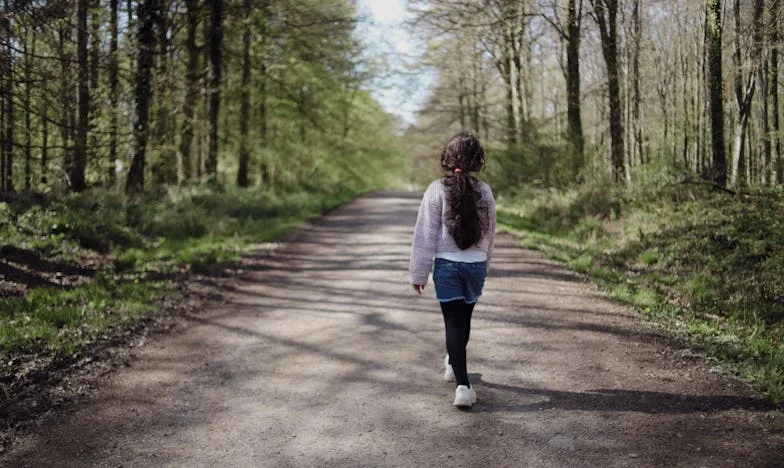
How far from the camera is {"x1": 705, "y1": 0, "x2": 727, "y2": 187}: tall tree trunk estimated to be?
10.6 m

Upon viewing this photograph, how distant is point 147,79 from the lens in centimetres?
1266

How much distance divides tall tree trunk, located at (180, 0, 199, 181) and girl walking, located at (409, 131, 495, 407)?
37.2 ft

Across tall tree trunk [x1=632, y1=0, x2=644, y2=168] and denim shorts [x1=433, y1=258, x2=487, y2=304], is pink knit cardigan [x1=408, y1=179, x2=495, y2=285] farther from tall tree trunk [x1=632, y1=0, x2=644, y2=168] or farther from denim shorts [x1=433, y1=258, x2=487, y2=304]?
tall tree trunk [x1=632, y1=0, x2=644, y2=168]

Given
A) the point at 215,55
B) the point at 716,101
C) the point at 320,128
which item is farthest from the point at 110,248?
the point at 320,128

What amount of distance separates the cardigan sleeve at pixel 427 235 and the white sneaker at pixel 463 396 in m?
0.87

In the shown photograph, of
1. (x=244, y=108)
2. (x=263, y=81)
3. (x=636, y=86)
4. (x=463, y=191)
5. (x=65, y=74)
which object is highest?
(x=263, y=81)

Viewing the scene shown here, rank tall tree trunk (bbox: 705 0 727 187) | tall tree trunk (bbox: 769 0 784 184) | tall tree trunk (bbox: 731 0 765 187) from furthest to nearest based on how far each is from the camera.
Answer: tall tree trunk (bbox: 705 0 727 187), tall tree trunk (bbox: 731 0 765 187), tall tree trunk (bbox: 769 0 784 184)

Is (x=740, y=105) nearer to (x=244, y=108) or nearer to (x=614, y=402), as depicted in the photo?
(x=614, y=402)

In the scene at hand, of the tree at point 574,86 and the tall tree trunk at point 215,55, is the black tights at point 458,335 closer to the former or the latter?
the tree at point 574,86

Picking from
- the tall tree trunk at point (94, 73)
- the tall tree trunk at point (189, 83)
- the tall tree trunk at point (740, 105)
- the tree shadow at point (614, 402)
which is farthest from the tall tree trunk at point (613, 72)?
the tree shadow at point (614, 402)

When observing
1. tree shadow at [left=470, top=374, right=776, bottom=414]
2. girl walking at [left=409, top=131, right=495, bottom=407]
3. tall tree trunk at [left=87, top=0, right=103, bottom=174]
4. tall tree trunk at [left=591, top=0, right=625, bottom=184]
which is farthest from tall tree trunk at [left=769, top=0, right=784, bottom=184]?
tall tree trunk at [left=87, top=0, right=103, bottom=174]

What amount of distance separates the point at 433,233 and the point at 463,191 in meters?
0.41

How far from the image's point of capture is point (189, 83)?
1562 cm

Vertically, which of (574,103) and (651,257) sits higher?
(574,103)
